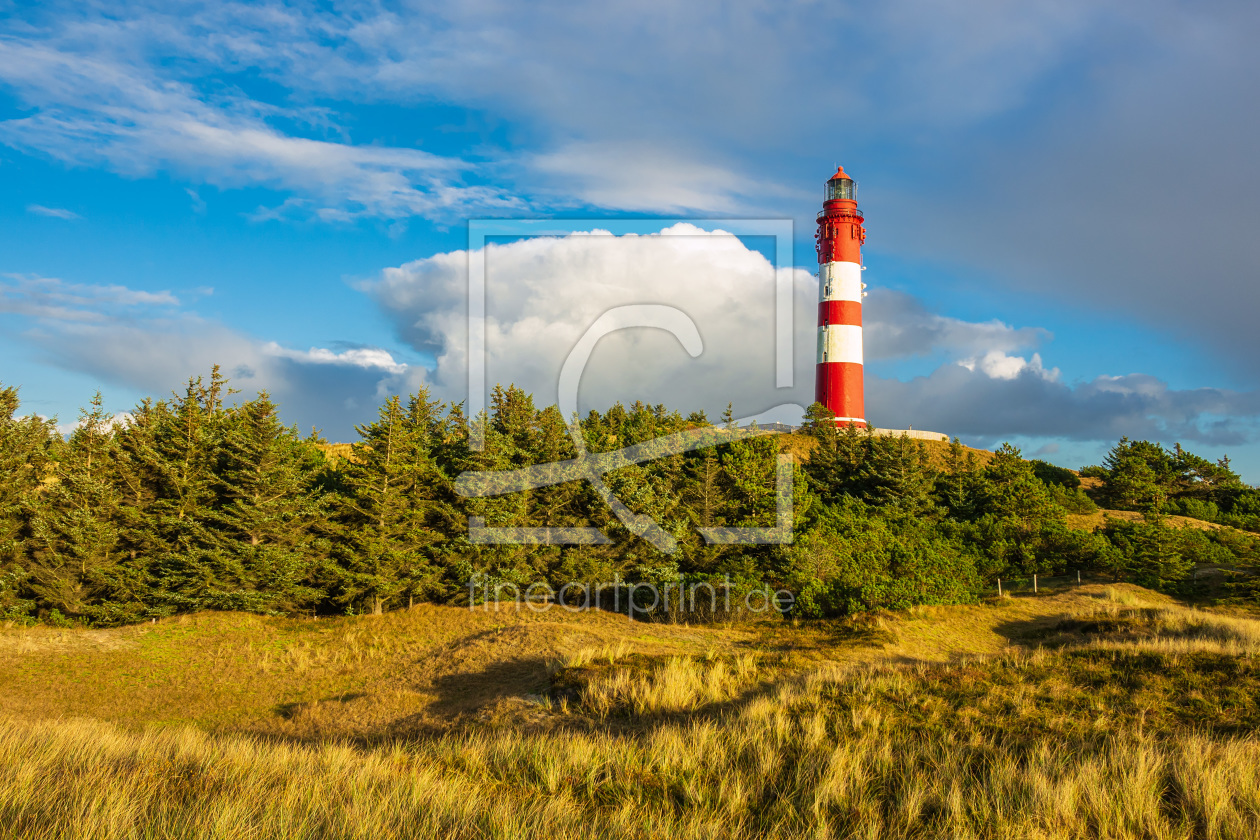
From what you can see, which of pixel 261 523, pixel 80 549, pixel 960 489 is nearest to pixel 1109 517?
pixel 960 489

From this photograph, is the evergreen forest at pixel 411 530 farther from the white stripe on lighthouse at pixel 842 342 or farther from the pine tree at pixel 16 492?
the white stripe on lighthouse at pixel 842 342

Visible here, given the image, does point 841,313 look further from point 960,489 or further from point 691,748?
point 691,748

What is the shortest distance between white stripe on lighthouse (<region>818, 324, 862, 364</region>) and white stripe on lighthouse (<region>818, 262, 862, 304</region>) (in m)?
2.14

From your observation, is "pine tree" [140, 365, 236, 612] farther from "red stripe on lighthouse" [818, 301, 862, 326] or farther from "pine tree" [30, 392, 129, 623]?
"red stripe on lighthouse" [818, 301, 862, 326]

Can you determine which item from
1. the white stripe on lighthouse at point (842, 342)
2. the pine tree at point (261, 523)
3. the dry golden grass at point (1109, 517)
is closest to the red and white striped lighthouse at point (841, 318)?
the white stripe on lighthouse at point (842, 342)

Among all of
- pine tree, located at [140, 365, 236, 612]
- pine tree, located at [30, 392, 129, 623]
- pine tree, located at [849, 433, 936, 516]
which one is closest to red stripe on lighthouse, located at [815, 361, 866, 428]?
pine tree, located at [849, 433, 936, 516]

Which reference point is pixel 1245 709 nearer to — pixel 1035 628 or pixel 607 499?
pixel 1035 628

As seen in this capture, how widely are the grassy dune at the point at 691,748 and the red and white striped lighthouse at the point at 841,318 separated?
29380mm

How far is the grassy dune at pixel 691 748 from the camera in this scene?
5797 mm

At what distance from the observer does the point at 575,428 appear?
30.9 meters

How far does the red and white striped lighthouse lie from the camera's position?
157 feet

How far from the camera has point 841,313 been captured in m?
47.6

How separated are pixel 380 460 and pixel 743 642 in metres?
17.2

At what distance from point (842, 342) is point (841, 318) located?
1.78 m
